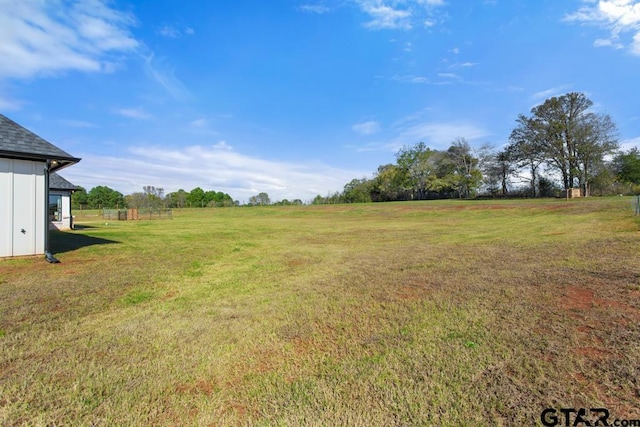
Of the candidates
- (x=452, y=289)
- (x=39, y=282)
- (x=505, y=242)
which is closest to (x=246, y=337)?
(x=452, y=289)

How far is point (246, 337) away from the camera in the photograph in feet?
10.9

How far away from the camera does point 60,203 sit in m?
17.6

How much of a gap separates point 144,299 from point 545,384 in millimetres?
5055

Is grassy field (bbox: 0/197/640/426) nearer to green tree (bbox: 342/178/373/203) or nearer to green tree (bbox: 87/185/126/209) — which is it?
green tree (bbox: 342/178/373/203)

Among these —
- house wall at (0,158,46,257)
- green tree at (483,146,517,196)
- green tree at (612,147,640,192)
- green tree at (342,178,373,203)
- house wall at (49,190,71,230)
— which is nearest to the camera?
house wall at (0,158,46,257)

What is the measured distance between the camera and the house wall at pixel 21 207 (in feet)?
24.3

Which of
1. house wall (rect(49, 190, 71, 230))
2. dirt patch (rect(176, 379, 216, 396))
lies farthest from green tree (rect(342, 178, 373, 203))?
dirt patch (rect(176, 379, 216, 396))

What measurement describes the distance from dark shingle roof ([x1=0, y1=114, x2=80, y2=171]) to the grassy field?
3.02 meters

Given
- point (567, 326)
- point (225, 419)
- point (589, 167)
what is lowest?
point (225, 419)

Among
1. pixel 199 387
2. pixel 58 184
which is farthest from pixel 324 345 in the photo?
pixel 58 184

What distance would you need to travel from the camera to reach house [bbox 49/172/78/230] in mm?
17125

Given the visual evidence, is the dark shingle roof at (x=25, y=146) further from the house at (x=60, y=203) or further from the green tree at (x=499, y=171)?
the green tree at (x=499, y=171)

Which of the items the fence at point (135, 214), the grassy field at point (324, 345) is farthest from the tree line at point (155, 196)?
the grassy field at point (324, 345)

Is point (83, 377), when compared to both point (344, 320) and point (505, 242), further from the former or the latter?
point (505, 242)
